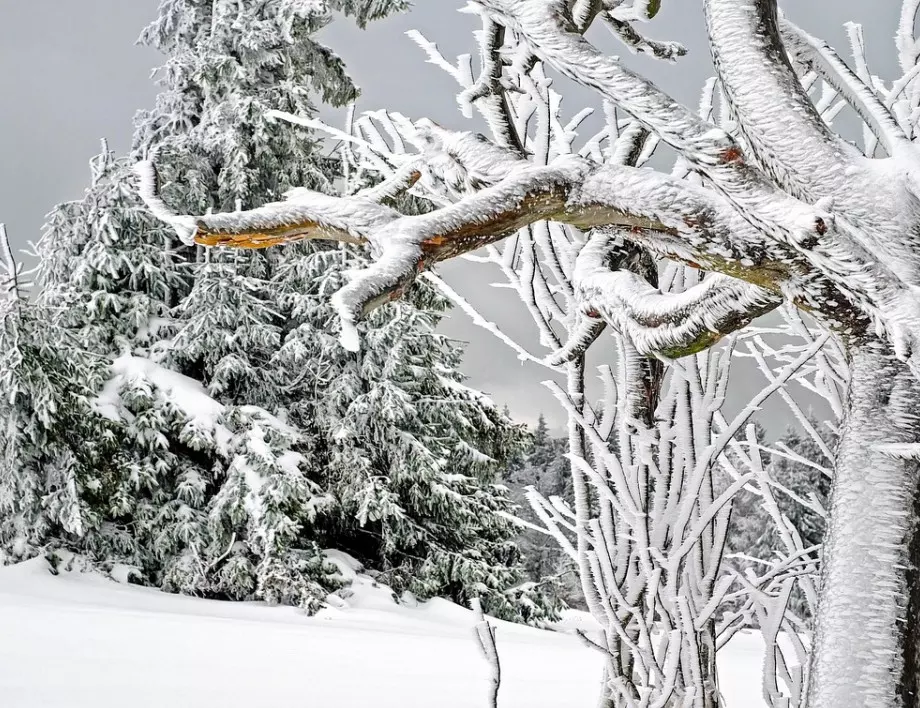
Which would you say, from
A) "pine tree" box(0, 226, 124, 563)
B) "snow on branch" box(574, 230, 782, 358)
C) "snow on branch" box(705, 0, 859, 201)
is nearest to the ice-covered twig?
"snow on branch" box(574, 230, 782, 358)

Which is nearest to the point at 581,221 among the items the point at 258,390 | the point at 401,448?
the point at 401,448

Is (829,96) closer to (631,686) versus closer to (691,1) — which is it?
(691,1)

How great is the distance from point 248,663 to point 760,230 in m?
4.03

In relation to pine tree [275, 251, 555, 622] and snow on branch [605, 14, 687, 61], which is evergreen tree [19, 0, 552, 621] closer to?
pine tree [275, 251, 555, 622]

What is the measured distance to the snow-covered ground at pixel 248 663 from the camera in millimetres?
3422

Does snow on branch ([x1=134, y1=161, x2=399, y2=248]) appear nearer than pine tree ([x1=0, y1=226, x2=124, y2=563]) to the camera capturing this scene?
Yes

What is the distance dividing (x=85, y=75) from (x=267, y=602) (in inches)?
695

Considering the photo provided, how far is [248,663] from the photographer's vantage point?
14.1ft

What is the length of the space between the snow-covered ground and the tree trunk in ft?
8.85

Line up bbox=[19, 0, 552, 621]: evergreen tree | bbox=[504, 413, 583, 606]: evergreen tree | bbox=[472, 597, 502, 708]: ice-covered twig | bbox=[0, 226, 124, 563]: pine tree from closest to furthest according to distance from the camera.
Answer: bbox=[472, 597, 502, 708]: ice-covered twig
bbox=[0, 226, 124, 563]: pine tree
bbox=[19, 0, 552, 621]: evergreen tree
bbox=[504, 413, 583, 606]: evergreen tree

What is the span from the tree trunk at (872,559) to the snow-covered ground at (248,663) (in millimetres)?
2698

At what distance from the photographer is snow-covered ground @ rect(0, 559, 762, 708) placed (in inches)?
135

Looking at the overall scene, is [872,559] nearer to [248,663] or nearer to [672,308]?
[672,308]

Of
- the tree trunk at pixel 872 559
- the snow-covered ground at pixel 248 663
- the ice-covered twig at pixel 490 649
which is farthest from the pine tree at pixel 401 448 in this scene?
the tree trunk at pixel 872 559
